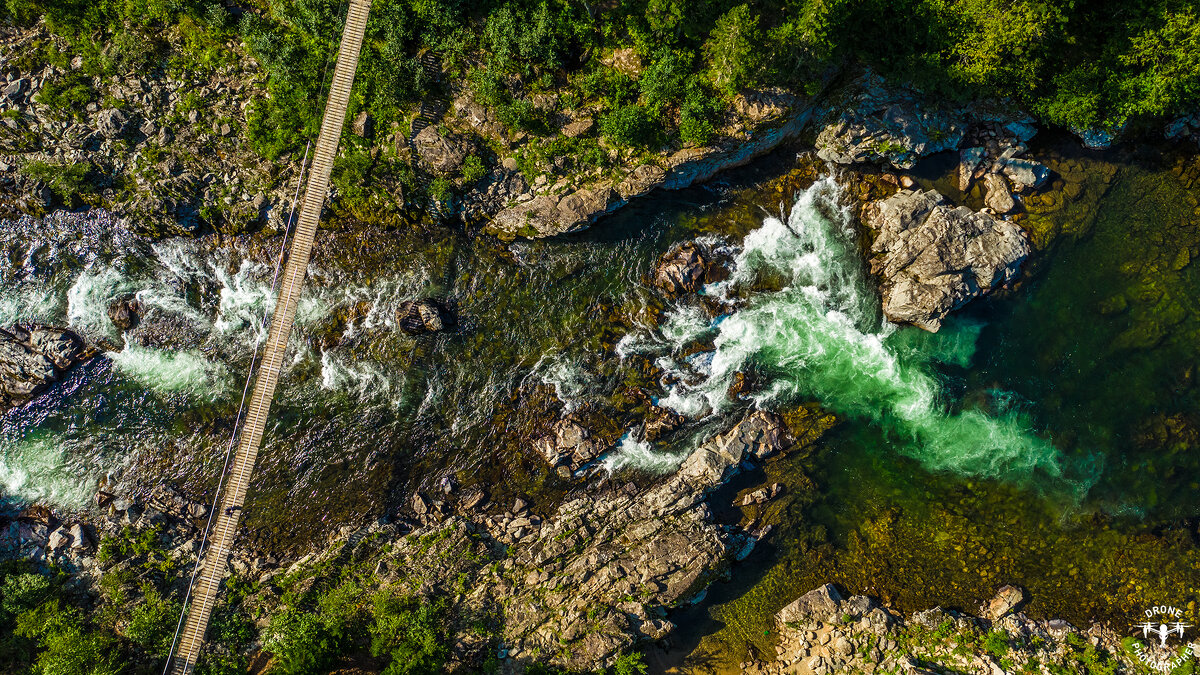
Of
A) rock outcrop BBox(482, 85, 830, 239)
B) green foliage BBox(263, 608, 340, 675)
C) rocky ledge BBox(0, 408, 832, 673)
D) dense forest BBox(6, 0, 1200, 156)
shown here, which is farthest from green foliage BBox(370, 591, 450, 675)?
dense forest BBox(6, 0, 1200, 156)

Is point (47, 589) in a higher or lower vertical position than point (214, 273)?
lower

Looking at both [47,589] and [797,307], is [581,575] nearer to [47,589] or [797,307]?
[797,307]

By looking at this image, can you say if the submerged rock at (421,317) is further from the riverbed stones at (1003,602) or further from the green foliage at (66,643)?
the riverbed stones at (1003,602)

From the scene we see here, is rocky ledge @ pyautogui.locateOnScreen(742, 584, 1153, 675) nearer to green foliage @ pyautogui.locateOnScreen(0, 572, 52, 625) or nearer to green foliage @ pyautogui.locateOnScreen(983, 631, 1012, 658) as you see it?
green foliage @ pyautogui.locateOnScreen(983, 631, 1012, 658)

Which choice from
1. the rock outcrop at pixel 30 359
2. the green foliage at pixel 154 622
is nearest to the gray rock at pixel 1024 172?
the green foliage at pixel 154 622

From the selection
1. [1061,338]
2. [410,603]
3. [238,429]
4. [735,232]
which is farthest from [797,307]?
[238,429]
